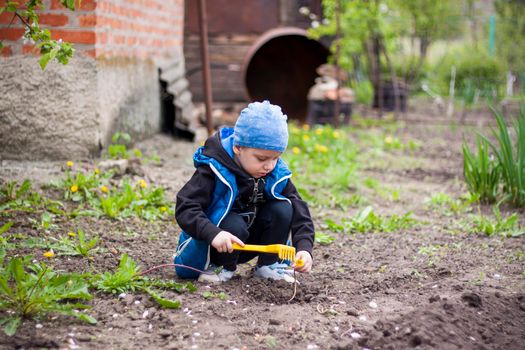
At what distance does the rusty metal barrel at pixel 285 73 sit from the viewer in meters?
10.5

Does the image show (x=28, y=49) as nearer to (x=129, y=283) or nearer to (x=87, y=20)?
(x=87, y=20)

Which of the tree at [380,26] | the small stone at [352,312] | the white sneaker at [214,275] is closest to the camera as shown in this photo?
the small stone at [352,312]

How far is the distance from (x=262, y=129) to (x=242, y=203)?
0.41m

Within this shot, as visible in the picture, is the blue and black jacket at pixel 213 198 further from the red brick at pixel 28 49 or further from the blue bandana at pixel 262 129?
the red brick at pixel 28 49

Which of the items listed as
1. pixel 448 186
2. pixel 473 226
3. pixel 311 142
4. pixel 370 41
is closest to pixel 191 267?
pixel 473 226

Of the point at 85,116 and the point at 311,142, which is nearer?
the point at 85,116

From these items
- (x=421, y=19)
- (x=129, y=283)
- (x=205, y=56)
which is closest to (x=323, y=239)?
(x=129, y=283)

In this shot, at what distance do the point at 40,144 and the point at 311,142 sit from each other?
294 centimetres

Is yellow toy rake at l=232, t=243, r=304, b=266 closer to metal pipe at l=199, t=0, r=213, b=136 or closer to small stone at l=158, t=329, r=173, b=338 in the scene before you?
small stone at l=158, t=329, r=173, b=338

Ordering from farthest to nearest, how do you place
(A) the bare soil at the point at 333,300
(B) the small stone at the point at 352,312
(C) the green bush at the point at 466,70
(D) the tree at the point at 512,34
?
1. (C) the green bush at the point at 466,70
2. (D) the tree at the point at 512,34
3. (B) the small stone at the point at 352,312
4. (A) the bare soil at the point at 333,300

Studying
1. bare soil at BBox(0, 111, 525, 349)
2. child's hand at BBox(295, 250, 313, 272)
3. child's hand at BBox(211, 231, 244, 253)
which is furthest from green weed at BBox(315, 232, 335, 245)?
child's hand at BBox(211, 231, 244, 253)

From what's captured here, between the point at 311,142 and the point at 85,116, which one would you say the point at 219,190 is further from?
the point at 311,142

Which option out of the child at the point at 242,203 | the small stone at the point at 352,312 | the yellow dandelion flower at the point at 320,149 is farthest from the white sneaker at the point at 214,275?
the yellow dandelion flower at the point at 320,149

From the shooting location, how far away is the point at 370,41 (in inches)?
461
